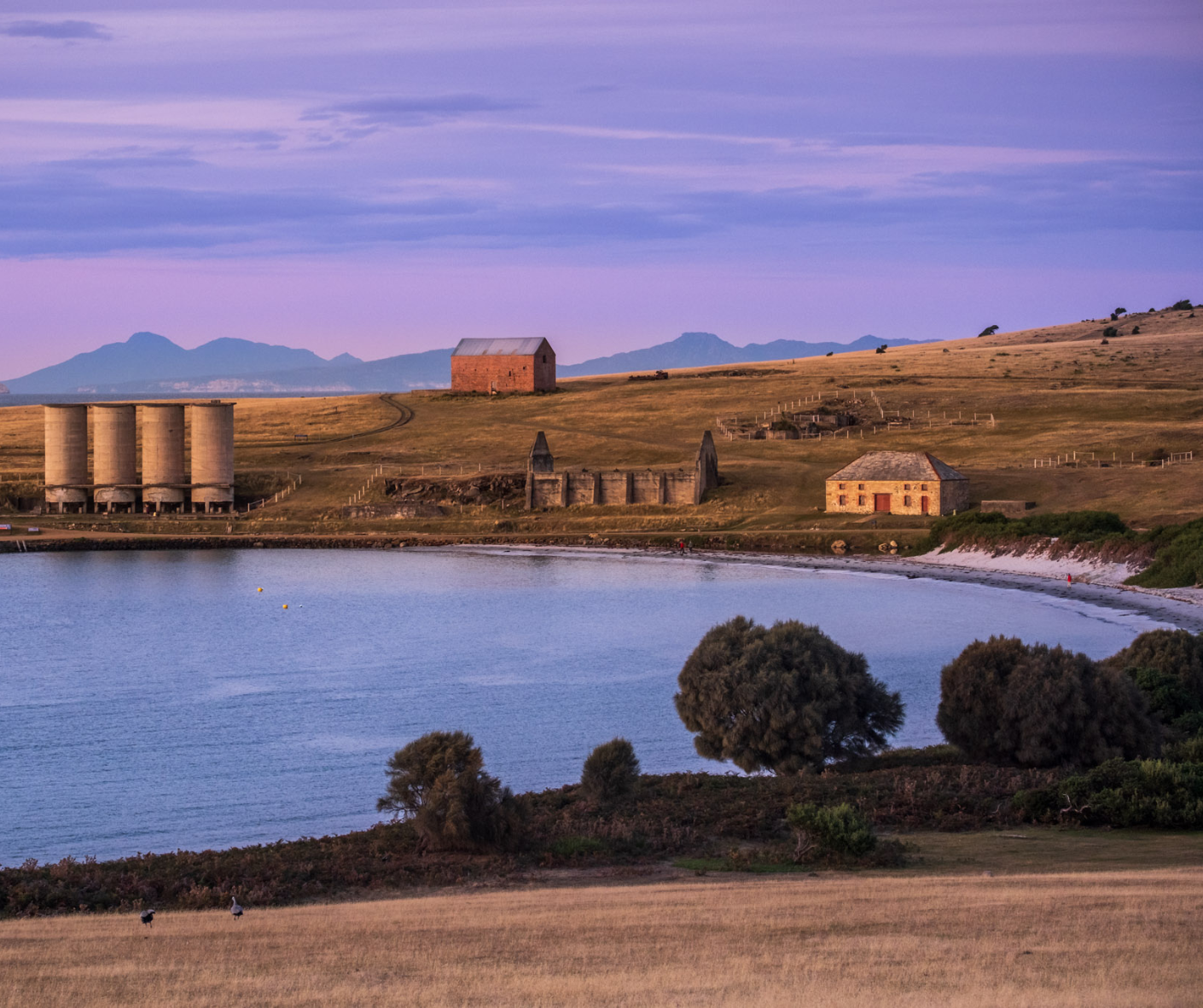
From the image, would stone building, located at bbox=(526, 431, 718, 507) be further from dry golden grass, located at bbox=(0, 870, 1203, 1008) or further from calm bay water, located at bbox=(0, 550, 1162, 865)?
dry golden grass, located at bbox=(0, 870, 1203, 1008)

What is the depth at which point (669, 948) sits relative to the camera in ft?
45.5

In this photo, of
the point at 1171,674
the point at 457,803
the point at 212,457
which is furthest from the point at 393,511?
the point at 457,803

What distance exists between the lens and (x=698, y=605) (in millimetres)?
57188

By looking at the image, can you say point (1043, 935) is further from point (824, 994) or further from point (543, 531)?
point (543, 531)

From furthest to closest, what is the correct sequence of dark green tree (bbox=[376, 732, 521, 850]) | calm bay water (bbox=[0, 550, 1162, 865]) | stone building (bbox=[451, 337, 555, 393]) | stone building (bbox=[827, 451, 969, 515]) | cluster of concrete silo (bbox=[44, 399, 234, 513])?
stone building (bbox=[451, 337, 555, 393])
cluster of concrete silo (bbox=[44, 399, 234, 513])
stone building (bbox=[827, 451, 969, 515])
calm bay water (bbox=[0, 550, 1162, 865])
dark green tree (bbox=[376, 732, 521, 850])

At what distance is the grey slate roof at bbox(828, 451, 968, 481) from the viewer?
73875 mm

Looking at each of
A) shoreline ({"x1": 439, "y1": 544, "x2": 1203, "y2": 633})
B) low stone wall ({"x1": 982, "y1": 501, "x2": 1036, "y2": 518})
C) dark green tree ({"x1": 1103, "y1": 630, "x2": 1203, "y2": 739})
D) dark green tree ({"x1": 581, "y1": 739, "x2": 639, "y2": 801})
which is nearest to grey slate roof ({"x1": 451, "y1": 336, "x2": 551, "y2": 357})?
shoreline ({"x1": 439, "y1": 544, "x2": 1203, "y2": 633})

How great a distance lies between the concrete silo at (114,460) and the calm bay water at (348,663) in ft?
51.0

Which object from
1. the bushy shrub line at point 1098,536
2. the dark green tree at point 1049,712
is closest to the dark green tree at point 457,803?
the dark green tree at point 1049,712

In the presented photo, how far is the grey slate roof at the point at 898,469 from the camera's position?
73.9m

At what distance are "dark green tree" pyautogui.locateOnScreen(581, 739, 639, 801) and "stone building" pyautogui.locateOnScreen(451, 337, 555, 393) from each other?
351 ft

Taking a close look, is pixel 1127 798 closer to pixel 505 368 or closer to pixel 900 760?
pixel 900 760

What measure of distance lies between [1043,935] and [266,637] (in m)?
41.5

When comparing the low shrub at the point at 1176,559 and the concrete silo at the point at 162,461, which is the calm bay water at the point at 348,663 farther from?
the concrete silo at the point at 162,461
